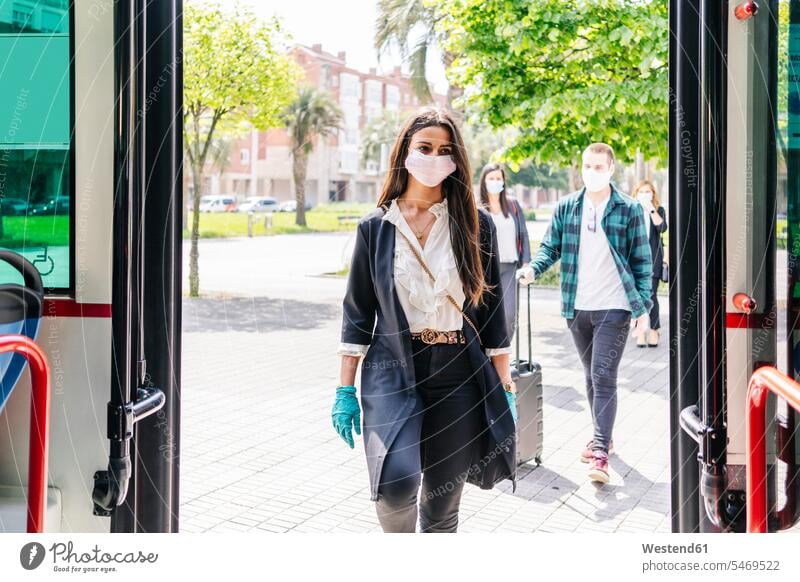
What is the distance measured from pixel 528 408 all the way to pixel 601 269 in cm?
67

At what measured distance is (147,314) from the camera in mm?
2607

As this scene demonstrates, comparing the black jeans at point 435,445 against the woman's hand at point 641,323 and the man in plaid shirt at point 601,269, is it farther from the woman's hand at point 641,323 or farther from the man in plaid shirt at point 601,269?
the woman's hand at point 641,323

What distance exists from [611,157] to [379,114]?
3.27ft

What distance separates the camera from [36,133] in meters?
2.45

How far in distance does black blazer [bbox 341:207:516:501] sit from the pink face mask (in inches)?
5.9

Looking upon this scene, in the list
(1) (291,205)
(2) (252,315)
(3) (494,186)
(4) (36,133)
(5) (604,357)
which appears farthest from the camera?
(2) (252,315)

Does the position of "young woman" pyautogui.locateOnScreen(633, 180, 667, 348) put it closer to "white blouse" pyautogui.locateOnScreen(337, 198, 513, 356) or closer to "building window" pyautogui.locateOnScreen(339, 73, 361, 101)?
"building window" pyautogui.locateOnScreen(339, 73, 361, 101)

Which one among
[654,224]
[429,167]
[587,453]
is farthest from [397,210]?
[654,224]

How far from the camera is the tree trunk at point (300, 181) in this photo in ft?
11.7

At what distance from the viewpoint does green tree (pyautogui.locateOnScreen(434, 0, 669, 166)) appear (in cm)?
487

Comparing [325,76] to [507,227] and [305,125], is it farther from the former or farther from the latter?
[507,227]

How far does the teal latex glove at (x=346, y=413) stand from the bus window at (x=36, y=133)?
2.71 ft

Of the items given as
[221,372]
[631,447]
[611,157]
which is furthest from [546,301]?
[611,157]

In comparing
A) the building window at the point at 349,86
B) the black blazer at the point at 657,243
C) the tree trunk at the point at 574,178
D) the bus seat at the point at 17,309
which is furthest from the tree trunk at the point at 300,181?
the tree trunk at the point at 574,178
